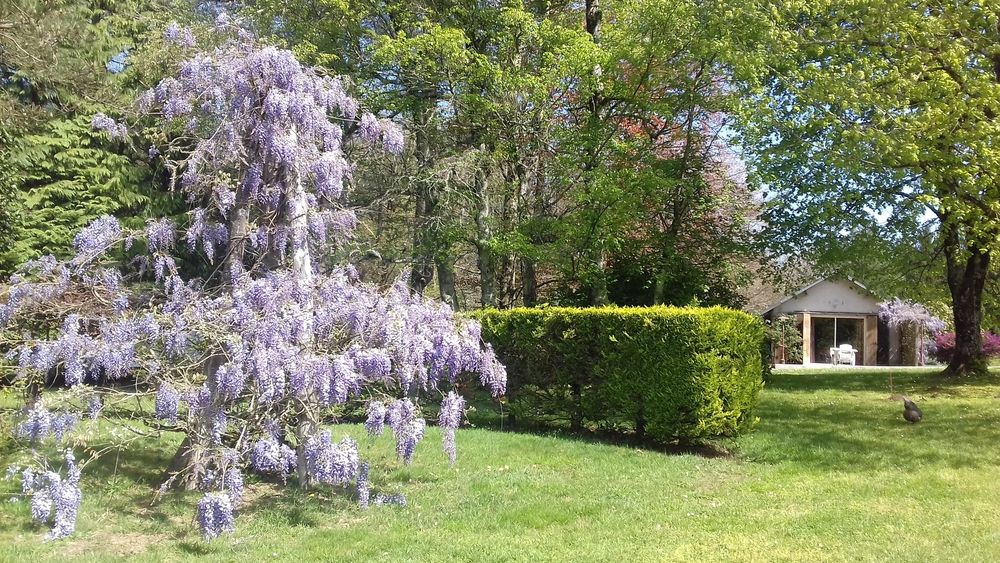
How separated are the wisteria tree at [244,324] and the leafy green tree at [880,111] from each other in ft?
25.4

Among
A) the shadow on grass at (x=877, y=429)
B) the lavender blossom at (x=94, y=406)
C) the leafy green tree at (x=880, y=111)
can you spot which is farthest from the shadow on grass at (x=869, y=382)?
the lavender blossom at (x=94, y=406)

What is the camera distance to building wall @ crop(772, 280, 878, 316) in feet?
101

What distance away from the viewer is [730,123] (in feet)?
49.0

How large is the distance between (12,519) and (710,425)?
25.0ft

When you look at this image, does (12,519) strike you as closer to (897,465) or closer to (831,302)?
(897,465)

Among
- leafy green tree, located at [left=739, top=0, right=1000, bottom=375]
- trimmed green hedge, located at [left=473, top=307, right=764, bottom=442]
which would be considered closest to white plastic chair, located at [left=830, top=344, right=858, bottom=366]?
leafy green tree, located at [left=739, top=0, right=1000, bottom=375]

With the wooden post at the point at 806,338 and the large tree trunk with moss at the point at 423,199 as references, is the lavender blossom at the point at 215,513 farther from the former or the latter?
the wooden post at the point at 806,338

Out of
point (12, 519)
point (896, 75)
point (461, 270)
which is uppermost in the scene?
point (896, 75)

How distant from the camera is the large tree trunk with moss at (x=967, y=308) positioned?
15.6 metres

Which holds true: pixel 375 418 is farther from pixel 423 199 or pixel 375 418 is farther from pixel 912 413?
pixel 423 199

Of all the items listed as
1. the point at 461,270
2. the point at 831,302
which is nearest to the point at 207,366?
the point at 461,270

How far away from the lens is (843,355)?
29.6 m

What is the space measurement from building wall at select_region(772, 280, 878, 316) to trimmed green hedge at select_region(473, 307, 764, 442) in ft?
74.7

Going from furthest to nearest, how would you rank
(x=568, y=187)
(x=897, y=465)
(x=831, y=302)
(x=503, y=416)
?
(x=831, y=302) → (x=568, y=187) → (x=503, y=416) → (x=897, y=465)
